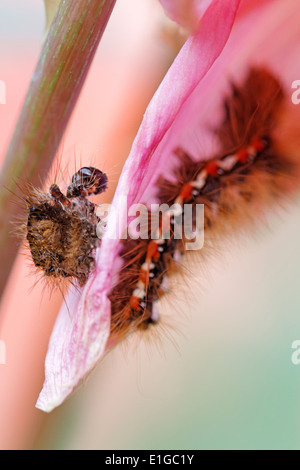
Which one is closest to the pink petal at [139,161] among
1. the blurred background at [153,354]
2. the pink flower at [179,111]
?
the pink flower at [179,111]

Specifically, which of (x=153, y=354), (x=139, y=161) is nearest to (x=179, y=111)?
(x=139, y=161)

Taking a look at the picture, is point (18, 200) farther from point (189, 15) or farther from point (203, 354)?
point (203, 354)

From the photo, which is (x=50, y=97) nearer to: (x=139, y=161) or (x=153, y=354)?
(x=139, y=161)

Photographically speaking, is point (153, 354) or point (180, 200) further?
point (153, 354)

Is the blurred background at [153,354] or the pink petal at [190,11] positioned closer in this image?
the pink petal at [190,11]

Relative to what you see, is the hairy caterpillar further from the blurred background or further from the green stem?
the blurred background

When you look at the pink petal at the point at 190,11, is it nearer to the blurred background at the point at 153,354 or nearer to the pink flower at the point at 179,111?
the pink flower at the point at 179,111
